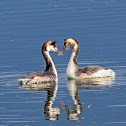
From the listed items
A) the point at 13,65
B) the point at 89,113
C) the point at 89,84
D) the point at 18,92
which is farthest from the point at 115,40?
the point at 89,113

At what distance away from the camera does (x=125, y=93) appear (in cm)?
1827

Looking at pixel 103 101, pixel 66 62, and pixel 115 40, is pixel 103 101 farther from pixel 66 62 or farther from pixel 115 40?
pixel 115 40

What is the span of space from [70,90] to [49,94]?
0.83m

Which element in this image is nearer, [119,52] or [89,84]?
[89,84]

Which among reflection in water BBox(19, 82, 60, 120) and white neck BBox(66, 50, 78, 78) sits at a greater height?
white neck BBox(66, 50, 78, 78)

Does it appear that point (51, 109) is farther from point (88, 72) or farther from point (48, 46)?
point (48, 46)

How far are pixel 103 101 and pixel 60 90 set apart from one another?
2.36 meters

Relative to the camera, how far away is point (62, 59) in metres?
25.1

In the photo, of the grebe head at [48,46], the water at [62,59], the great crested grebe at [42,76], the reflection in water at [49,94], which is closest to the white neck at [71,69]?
the water at [62,59]

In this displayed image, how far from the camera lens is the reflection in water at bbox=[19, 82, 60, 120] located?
53.5 ft

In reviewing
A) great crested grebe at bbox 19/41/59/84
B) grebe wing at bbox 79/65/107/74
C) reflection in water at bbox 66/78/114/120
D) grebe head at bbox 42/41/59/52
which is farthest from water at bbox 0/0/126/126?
grebe head at bbox 42/41/59/52

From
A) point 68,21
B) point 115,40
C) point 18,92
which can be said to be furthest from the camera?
point 68,21

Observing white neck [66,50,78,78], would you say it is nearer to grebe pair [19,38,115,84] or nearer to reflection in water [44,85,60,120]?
grebe pair [19,38,115,84]

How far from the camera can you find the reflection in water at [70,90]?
53.3ft
